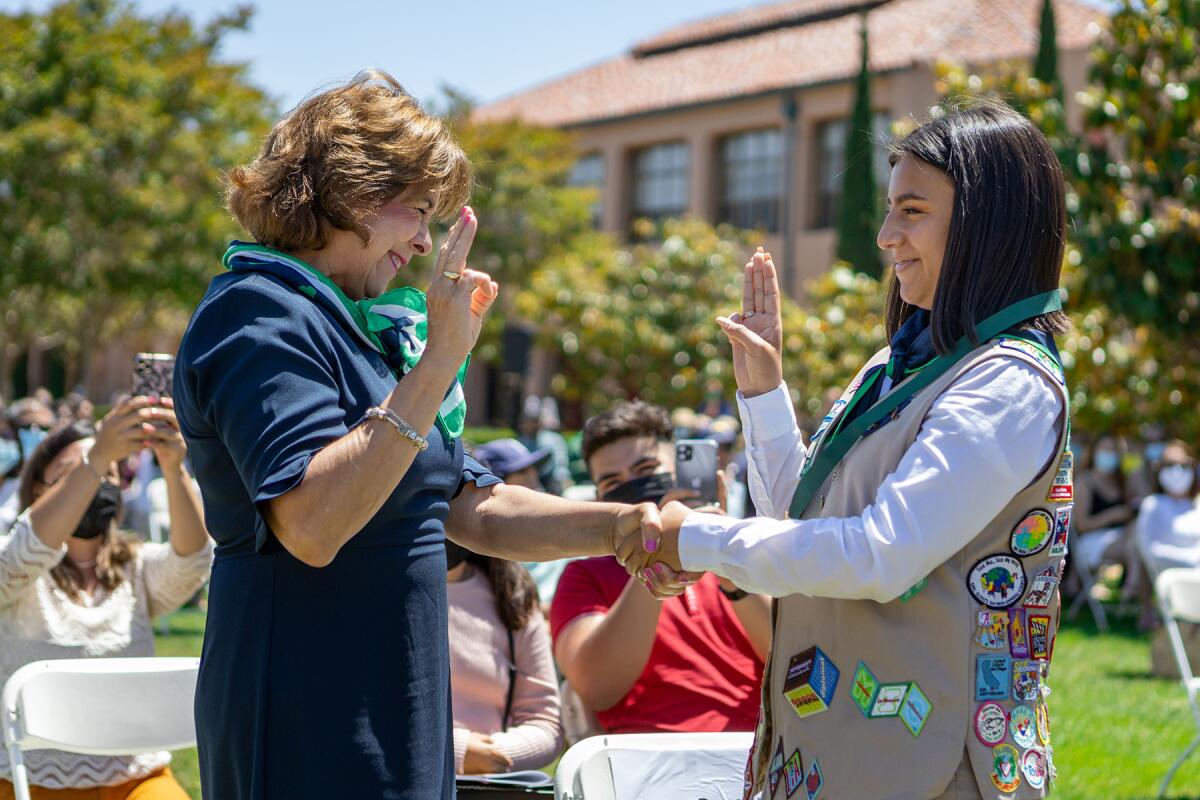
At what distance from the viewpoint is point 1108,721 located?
766cm

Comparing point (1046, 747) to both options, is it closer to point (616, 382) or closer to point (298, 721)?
point (298, 721)

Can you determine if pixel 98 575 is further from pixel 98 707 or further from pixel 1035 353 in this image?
pixel 1035 353

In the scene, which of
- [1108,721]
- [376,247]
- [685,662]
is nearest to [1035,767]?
[376,247]

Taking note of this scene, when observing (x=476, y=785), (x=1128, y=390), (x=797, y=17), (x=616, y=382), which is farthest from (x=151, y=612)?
(x=797, y=17)

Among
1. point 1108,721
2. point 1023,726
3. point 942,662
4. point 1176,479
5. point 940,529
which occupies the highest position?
point 940,529

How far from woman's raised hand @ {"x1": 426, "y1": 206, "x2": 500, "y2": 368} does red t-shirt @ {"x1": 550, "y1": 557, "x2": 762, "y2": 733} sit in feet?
6.35

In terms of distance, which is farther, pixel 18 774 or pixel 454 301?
pixel 18 774

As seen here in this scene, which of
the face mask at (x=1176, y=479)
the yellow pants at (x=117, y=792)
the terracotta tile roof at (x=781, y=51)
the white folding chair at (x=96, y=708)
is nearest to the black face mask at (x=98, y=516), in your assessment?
the white folding chair at (x=96, y=708)

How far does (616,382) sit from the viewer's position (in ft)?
87.3

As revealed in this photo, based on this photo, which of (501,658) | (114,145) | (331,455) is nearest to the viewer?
(331,455)

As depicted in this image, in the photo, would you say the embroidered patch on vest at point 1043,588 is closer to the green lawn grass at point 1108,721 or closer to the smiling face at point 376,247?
the smiling face at point 376,247

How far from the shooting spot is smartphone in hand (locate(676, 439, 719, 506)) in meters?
3.62

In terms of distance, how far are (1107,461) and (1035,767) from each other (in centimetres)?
1180

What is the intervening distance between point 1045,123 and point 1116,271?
1526mm
